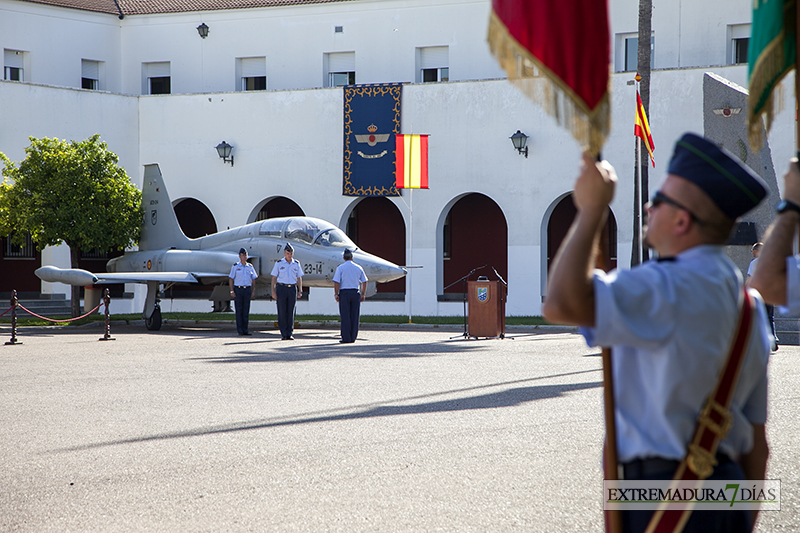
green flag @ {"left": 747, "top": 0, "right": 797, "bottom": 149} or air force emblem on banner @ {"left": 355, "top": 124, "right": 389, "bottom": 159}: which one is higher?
air force emblem on banner @ {"left": 355, "top": 124, "right": 389, "bottom": 159}

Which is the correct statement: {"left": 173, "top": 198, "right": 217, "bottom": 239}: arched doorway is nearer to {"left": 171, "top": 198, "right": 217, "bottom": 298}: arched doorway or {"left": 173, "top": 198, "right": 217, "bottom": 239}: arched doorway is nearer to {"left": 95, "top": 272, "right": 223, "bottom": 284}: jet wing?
{"left": 171, "top": 198, "right": 217, "bottom": 298}: arched doorway

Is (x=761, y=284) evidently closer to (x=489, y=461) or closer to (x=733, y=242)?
(x=489, y=461)

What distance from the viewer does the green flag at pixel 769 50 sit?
2.64m

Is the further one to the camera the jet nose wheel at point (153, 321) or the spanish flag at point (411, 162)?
the spanish flag at point (411, 162)

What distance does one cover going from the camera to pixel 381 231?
34406 millimetres

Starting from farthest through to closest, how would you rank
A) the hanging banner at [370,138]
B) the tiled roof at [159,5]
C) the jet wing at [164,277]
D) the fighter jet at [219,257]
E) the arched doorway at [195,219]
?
1. the arched doorway at [195,219]
2. the tiled roof at [159,5]
3. the hanging banner at [370,138]
4. the jet wing at [164,277]
5. the fighter jet at [219,257]

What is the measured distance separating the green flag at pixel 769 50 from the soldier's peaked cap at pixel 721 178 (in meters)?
0.71

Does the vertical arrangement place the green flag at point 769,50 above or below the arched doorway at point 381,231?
above

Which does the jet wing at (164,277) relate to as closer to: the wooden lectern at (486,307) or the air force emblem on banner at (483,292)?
the wooden lectern at (486,307)

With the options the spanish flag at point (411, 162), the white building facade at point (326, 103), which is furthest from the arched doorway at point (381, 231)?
the spanish flag at point (411, 162)

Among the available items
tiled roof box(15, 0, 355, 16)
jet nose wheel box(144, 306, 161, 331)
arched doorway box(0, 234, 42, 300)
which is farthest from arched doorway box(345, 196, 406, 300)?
jet nose wheel box(144, 306, 161, 331)

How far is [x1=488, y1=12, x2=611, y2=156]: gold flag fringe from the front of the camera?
228 cm

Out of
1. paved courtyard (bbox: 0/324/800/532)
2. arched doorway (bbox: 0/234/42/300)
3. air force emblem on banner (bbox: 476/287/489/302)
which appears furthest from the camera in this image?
arched doorway (bbox: 0/234/42/300)

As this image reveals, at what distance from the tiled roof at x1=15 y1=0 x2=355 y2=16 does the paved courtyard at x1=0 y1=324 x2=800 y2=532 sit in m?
22.0
